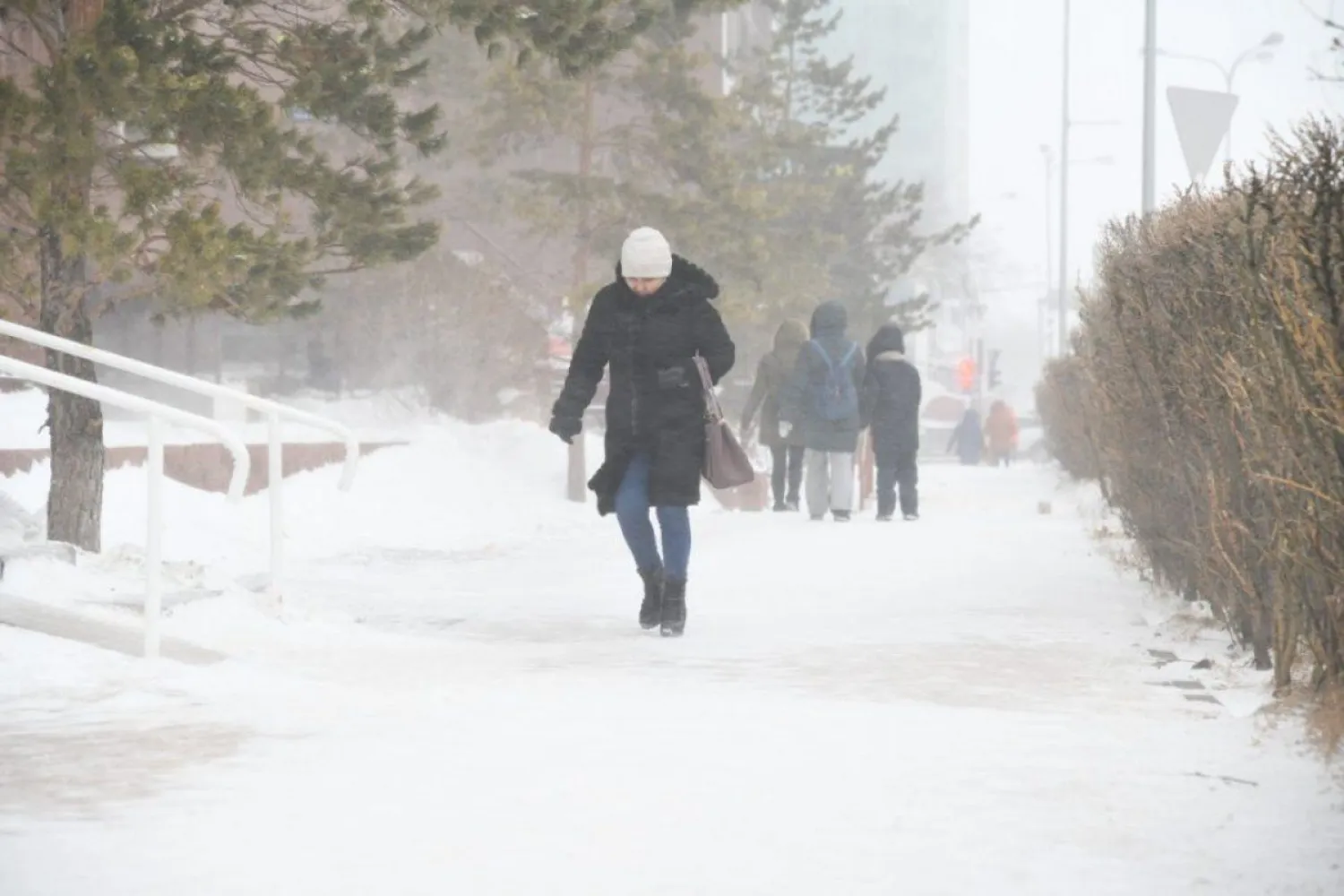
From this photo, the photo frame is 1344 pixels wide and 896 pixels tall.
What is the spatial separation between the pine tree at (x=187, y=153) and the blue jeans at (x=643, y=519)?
2.51 metres

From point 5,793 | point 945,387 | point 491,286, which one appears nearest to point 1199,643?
point 5,793

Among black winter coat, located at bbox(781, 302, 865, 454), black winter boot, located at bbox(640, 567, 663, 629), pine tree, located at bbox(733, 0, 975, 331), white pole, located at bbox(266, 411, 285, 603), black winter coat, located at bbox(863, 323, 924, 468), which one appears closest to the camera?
white pole, located at bbox(266, 411, 285, 603)

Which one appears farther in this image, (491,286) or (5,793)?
(491,286)

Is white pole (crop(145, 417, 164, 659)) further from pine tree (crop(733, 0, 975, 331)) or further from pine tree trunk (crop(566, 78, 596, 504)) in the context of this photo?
pine tree (crop(733, 0, 975, 331))

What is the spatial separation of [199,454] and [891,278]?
1175 inches

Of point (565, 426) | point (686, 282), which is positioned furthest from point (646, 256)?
point (565, 426)

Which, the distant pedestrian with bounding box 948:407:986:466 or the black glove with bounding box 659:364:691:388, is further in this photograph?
the distant pedestrian with bounding box 948:407:986:466

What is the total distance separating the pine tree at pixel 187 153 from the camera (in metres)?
11.7

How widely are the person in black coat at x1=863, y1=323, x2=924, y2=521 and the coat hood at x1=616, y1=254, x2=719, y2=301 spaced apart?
1028 centimetres

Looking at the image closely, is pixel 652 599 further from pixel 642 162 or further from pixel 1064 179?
pixel 1064 179

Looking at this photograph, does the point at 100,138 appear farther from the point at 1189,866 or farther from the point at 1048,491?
the point at 1048,491

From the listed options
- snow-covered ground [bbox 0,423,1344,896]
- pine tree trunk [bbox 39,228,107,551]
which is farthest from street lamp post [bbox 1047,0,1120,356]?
pine tree trunk [bbox 39,228,107,551]

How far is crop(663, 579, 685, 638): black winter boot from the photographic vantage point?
1084 cm

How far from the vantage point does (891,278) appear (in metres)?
47.9
